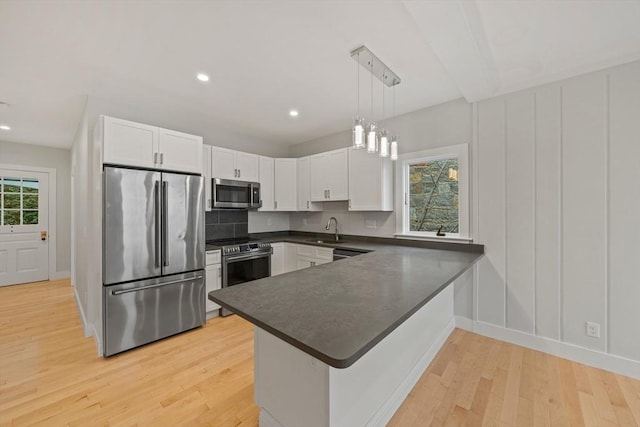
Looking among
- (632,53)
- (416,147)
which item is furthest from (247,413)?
(632,53)

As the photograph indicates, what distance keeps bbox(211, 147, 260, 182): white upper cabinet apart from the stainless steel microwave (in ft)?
0.34

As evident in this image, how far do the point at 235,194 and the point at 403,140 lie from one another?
2.40 meters

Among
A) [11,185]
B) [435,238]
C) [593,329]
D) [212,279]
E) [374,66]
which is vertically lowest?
[593,329]

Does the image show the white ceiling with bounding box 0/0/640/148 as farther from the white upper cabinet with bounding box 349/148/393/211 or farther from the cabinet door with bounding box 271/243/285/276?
the cabinet door with bounding box 271/243/285/276

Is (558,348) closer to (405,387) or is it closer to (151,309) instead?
(405,387)

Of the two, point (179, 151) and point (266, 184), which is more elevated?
point (179, 151)

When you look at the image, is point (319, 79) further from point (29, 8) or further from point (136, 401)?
point (136, 401)

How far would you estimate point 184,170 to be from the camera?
2.97 meters

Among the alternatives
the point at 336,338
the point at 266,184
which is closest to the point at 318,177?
the point at 266,184

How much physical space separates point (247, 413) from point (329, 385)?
0.95 meters

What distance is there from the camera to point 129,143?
102 inches

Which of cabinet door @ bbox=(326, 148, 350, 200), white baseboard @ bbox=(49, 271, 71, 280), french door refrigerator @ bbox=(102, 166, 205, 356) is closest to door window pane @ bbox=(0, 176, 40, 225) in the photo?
white baseboard @ bbox=(49, 271, 71, 280)

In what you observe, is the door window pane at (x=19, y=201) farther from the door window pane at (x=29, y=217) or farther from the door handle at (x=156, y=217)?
the door handle at (x=156, y=217)

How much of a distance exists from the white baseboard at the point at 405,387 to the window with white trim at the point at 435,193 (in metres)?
1.17
